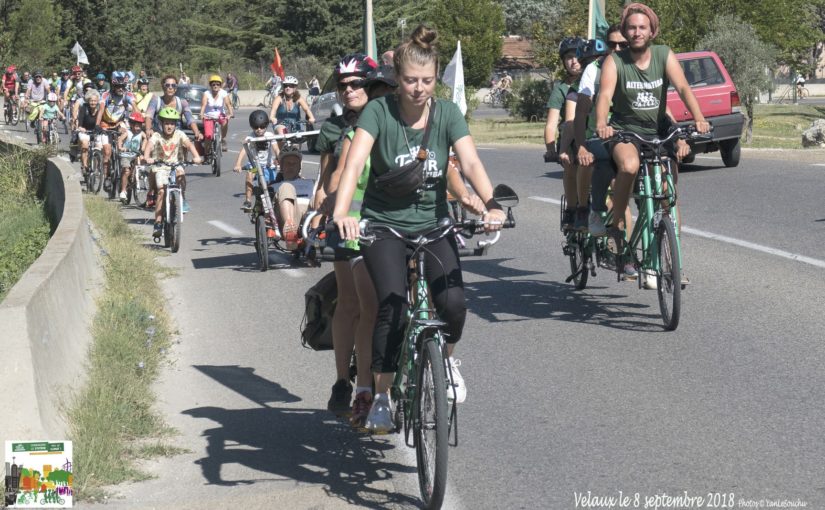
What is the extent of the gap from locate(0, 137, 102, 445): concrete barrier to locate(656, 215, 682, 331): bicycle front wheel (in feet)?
12.2

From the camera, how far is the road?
5.84m


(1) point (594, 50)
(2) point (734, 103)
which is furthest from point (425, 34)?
(2) point (734, 103)

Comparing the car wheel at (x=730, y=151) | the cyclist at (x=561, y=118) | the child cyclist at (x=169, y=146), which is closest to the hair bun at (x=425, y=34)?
the cyclist at (x=561, y=118)

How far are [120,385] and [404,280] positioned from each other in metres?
2.59

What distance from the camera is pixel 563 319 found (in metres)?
9.80

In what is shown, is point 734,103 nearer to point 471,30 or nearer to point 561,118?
point 561,118

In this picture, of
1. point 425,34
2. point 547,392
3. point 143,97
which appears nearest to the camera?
point 547,392

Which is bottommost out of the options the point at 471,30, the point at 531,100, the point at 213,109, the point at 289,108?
the point at 531,100

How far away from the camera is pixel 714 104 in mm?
22578

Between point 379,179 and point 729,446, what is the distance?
205cm

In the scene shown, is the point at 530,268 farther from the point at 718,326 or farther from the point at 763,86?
the point at 763,86

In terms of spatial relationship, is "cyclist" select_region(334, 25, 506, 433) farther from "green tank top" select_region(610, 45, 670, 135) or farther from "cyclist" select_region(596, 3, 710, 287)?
"green tank top" select_region(610, 45, 670, 135)

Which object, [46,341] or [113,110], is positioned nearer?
[46,341]

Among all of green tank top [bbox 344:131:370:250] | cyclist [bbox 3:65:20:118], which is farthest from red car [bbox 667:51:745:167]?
cyclist [bbox 3:65:20:118]
